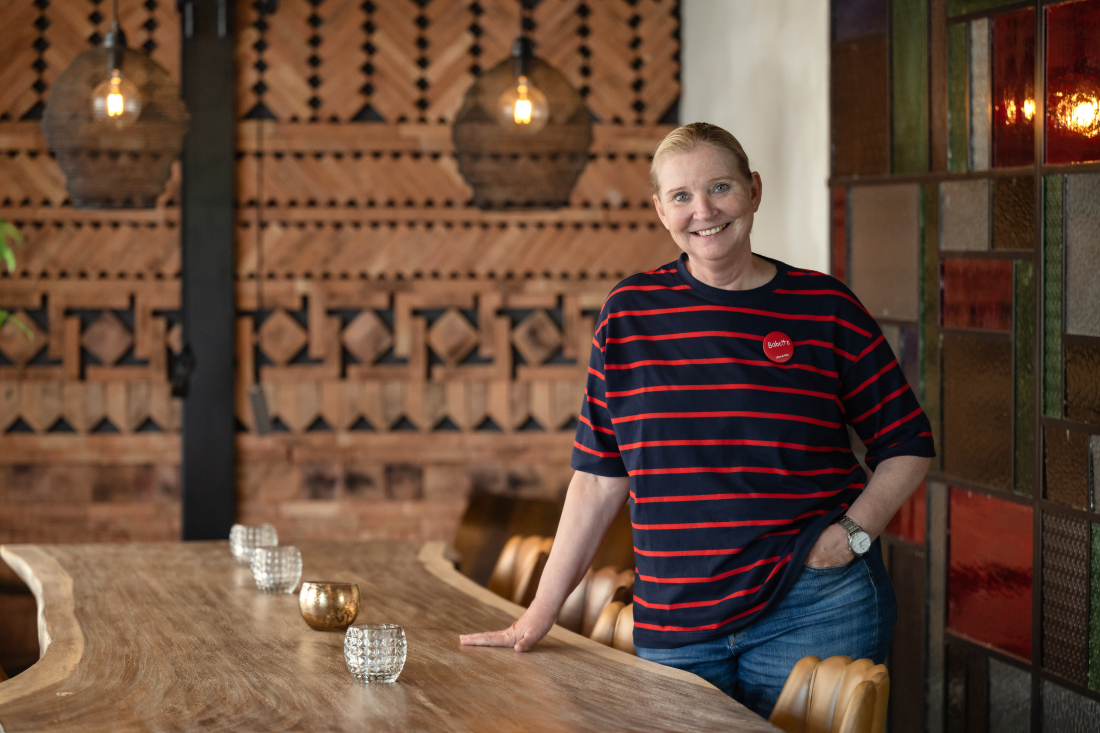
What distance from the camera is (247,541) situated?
3.12m

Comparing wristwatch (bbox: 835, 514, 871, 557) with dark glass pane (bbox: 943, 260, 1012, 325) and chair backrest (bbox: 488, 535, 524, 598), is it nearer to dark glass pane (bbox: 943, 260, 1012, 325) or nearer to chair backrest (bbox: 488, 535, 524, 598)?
dark glass pane (bbox: 943, 260, 1012, 325)

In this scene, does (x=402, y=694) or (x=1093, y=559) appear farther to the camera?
(x=1093, y=559)

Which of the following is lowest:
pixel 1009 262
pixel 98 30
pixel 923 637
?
pixel 923 637

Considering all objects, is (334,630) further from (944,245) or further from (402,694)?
(944,245)

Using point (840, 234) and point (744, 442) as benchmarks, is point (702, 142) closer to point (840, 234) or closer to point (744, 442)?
point (744, 442)

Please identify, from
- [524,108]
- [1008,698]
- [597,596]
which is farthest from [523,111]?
[1008,698]

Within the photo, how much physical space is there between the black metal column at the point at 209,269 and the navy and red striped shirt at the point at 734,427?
2.93 metres

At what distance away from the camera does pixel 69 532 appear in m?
4.72

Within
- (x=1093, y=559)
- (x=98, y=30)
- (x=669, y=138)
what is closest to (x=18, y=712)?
(x=669, y=138)

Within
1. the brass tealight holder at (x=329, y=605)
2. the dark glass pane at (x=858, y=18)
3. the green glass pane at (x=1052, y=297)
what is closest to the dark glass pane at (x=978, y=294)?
the green glass pane at (x=1052, y=297)

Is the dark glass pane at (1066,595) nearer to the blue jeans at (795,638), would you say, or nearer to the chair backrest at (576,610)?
the blue jeans at (795,638)

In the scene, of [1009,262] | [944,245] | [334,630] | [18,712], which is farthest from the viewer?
[944,245]

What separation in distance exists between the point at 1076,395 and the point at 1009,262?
426mm

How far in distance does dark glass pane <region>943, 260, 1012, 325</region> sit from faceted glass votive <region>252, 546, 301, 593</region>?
6.22 feet
